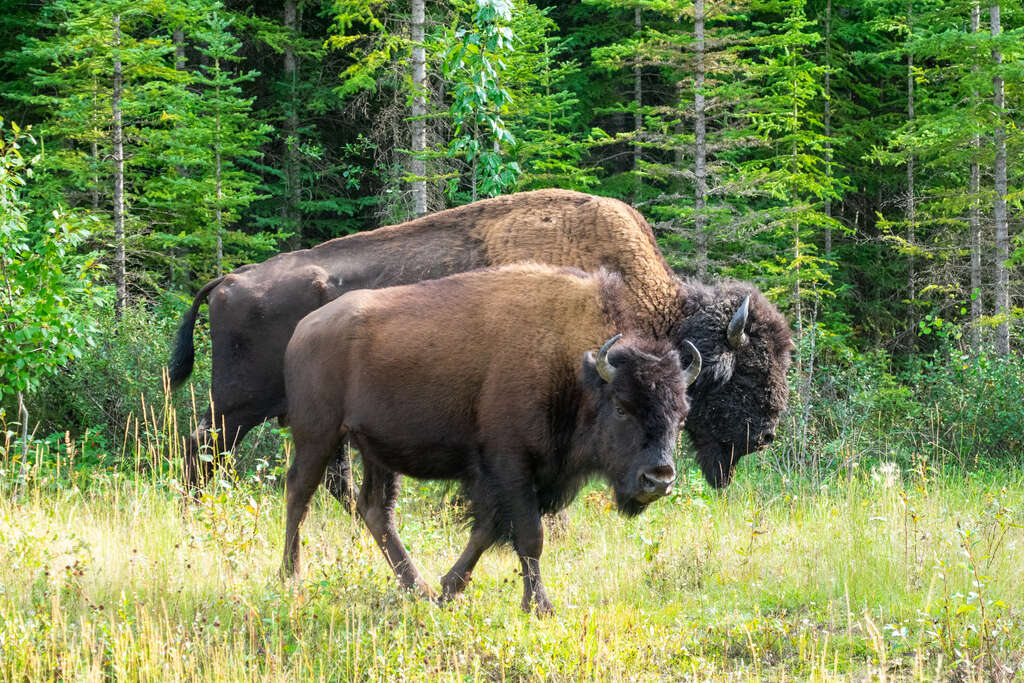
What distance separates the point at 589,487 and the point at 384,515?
302cm

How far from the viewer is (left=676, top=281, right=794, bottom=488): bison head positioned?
310 inches

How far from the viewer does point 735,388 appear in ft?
26.2

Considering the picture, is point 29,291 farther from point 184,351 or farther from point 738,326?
point 738,326

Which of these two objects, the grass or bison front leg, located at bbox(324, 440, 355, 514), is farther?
bison front leg, located at bbox(324, 440, 355, 514)

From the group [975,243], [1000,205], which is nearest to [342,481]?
[1000,205]

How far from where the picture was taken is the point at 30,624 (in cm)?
484

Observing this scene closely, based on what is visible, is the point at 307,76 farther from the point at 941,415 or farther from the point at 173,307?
the point at 941,415

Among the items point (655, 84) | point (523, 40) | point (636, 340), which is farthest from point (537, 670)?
point (655, 84)

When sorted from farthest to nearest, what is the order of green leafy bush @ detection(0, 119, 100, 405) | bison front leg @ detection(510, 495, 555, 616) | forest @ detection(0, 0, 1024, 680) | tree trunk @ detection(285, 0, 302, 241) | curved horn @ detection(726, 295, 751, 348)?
tree trunk @ detection(285, 0, 302, 241) → green leafy bush @ detection(0, 119, 100, 405) → curved horn @ detection(726, 295, 751, 348) → bison front leg @ detection(510, 495, 555, 616) → forest @ detection(0, 0, 1024, 680)

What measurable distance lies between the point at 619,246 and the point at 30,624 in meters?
4.94

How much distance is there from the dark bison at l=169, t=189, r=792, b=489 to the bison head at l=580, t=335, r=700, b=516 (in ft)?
6.46

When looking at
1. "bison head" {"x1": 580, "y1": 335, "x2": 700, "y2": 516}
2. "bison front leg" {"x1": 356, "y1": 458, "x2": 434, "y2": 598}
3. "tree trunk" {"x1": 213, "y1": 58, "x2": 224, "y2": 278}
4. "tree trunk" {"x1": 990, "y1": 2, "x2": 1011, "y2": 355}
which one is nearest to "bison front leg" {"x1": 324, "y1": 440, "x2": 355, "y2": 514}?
"bison front leg" {"x1": 356, "y1": 458, "x2": 434, "y2": 598}

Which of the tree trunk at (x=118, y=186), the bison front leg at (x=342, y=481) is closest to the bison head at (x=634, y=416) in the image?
the bison front leg at (x=342, y=481)

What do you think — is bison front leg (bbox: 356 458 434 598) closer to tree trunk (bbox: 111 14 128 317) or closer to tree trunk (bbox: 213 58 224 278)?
tree trunk (bbox: 111 14 128 317)
